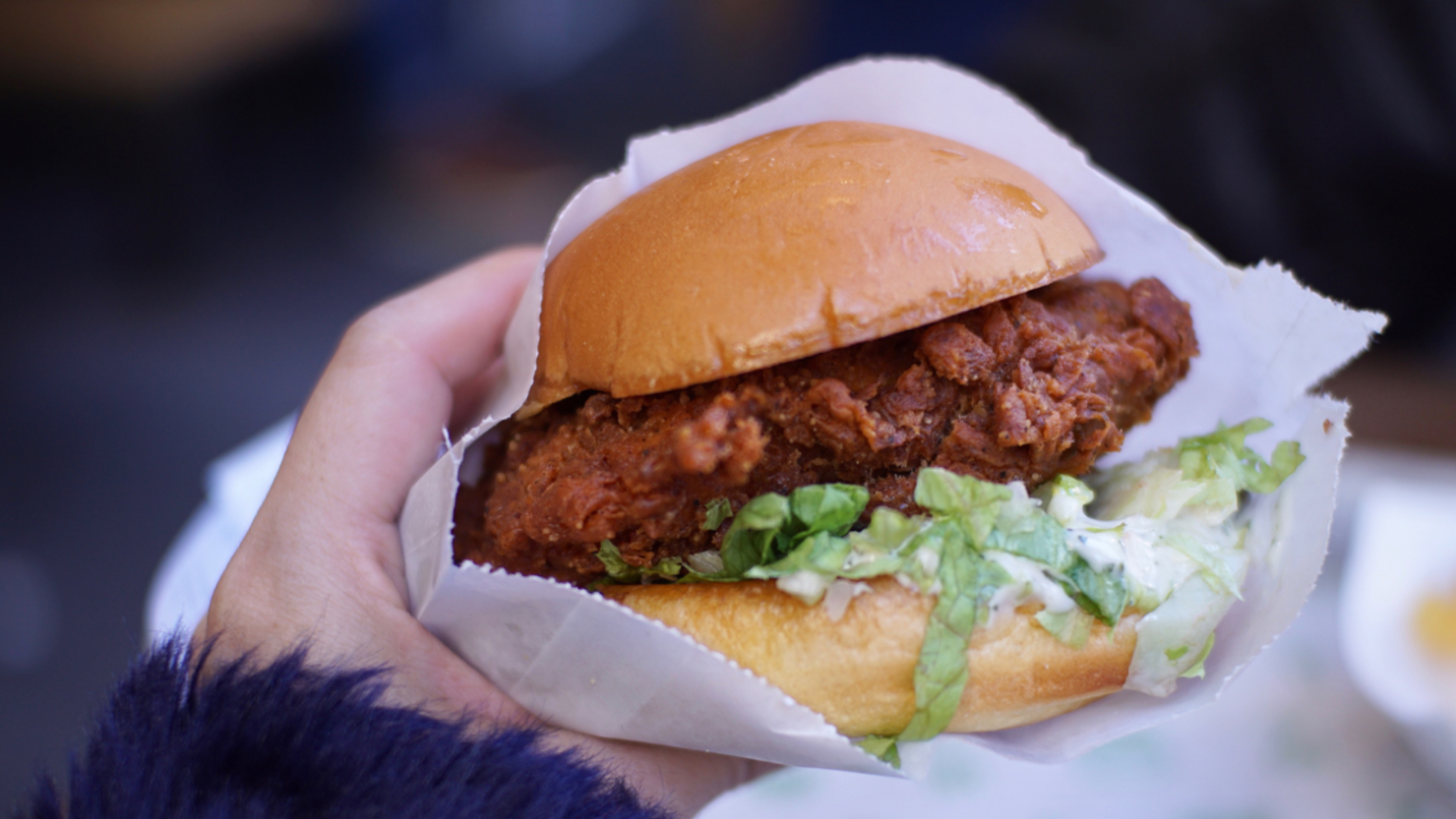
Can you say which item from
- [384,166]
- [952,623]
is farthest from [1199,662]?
[384,166]

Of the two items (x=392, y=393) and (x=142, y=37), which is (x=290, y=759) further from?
(x=142, y=37)

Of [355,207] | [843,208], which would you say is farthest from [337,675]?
[355,207]

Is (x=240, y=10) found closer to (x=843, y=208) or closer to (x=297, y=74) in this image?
(x=297, y=74)

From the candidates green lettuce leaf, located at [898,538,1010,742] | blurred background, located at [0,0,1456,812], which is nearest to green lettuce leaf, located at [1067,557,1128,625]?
green lettuce leaf, located at [898,538,1010,742]

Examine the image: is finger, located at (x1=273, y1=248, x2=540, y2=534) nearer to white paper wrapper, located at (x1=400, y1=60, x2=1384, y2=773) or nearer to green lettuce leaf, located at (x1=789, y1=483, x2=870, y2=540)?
white paper wrapper, located at (x1=400, y1=60, x2=1384, y2=773)

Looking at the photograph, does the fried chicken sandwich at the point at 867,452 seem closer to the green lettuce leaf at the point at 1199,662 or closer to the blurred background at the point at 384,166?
the green lettuce leaf at the point at 1199,662

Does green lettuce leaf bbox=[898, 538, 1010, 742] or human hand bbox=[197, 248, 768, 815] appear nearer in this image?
green lettuce leaf bbox=[898, 538, 1010, 742]
